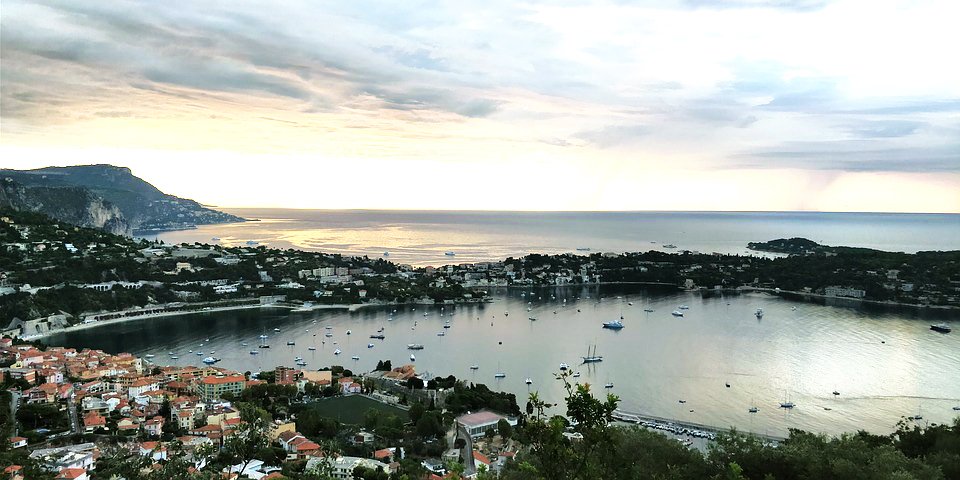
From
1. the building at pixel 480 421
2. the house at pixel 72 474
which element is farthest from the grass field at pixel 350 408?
the house at pixel 72 474

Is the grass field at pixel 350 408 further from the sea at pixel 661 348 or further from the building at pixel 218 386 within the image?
the sea at pixel 661 348

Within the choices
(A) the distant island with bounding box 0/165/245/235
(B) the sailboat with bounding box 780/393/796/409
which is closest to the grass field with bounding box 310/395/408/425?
(B) the sailboat with bounding box 780/393/796/409

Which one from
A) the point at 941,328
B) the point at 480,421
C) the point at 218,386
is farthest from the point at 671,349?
the point at 218,386

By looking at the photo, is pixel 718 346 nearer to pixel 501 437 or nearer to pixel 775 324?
pixel 775 324

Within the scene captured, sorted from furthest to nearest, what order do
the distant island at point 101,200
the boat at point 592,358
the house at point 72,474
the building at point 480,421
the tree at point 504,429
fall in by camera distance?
the distant island at point 101,200 → the boat at point 592,358 → the building at point 480,421 → the tree at point 504,429 → the house at point 72,474

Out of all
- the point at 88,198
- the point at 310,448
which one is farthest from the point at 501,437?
the point at 88,198

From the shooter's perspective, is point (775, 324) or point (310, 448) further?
point (775, 324)
